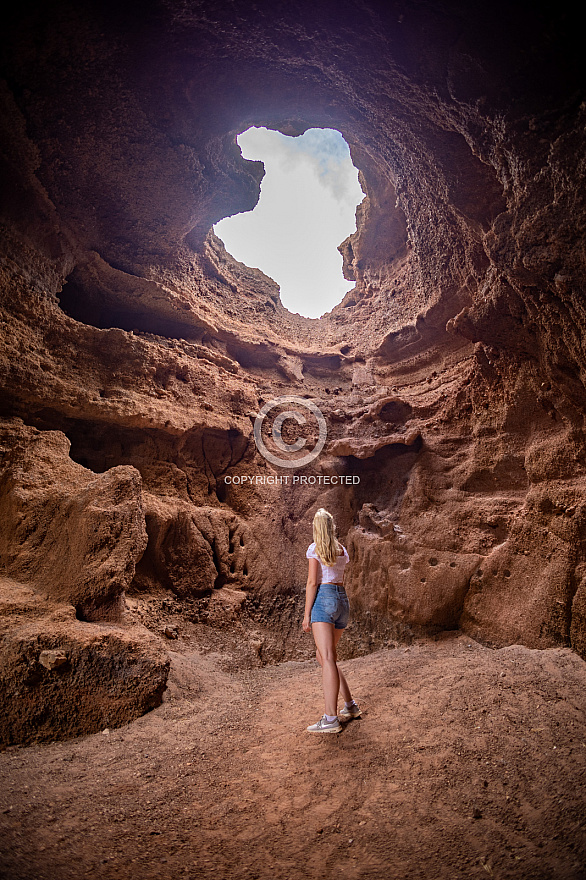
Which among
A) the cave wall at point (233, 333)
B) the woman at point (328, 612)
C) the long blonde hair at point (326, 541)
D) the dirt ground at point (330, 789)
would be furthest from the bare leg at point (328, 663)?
the cave wall at point (233, 333)

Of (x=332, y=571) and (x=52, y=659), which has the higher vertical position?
(x=332, y=571)

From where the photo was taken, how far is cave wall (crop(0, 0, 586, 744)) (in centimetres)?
392

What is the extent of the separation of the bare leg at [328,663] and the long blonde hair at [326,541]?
21.9 inches

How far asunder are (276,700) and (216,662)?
1637 millimetres

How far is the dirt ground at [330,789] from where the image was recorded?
6.21ft

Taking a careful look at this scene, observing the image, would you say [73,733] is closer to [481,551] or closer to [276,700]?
[276,700]

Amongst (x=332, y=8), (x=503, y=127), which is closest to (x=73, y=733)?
(x=503, y=127)

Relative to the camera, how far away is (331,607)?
3.39m

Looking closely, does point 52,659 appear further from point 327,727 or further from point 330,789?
point 330,789

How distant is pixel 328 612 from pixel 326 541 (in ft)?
1.95

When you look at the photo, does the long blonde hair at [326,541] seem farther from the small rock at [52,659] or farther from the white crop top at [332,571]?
the small rock at [52,659]

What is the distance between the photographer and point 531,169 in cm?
373

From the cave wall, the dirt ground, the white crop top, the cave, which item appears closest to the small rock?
the cave

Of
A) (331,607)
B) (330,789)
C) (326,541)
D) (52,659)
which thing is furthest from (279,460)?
(330,789)
